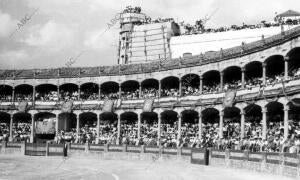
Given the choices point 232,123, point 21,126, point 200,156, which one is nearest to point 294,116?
point 200,156

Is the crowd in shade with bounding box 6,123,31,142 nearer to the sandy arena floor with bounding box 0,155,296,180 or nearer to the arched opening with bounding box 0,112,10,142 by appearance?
the arched opening with bounding box 0,112,10,142

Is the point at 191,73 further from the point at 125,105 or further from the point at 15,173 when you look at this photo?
the point at 15,173

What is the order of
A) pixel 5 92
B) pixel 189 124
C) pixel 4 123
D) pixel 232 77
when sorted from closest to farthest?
pixel 232 77 → pixel 189 124 → pixel 4 123 → pixel 5 92

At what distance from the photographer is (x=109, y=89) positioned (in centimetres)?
5959

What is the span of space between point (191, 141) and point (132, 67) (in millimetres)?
17000

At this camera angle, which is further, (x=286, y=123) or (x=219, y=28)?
(x=219, y=28)

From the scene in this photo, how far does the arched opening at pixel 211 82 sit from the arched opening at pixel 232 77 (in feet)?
3.32

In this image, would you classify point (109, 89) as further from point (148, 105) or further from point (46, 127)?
point (148, 105)

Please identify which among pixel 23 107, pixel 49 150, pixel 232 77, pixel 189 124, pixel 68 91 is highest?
pixel 232 77

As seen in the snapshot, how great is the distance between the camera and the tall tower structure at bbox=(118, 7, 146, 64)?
76725 mm

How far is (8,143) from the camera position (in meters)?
47.2

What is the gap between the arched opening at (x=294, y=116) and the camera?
114ft

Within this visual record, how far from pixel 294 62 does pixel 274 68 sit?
4049 millimetres

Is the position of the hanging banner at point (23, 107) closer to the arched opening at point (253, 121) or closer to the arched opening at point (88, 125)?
the arched opening at point (88, 125)
